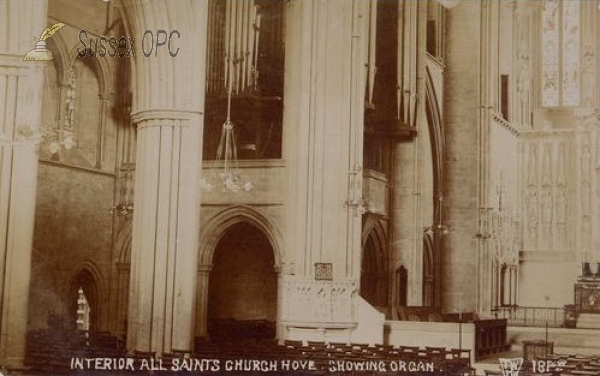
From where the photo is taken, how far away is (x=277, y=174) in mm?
23031

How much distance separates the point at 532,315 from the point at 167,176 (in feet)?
53.5

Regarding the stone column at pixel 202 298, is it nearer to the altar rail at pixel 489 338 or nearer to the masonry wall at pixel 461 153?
the altar rail at pixel 489 338

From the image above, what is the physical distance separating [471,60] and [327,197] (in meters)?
11.3

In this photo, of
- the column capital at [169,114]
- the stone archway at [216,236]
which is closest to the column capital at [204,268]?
the stone archway at [216,236]

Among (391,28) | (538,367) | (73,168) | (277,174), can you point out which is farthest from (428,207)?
(538,367)

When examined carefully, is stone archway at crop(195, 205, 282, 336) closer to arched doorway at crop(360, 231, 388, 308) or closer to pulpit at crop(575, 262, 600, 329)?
arched doorway at crop(360, 231, 388, 308)

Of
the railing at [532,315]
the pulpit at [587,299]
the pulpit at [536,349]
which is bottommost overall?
the pulpit at [536,349]

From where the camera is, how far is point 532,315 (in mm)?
30672

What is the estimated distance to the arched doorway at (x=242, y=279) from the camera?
24.6m

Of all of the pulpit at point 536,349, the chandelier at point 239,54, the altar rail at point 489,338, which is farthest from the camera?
the chandelier at point 239,54

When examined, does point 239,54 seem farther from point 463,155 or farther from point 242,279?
point 463,155

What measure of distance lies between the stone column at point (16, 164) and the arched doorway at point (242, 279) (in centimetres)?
920

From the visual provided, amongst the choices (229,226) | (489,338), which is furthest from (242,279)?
(489,338)

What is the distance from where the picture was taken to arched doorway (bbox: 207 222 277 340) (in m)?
24.6
